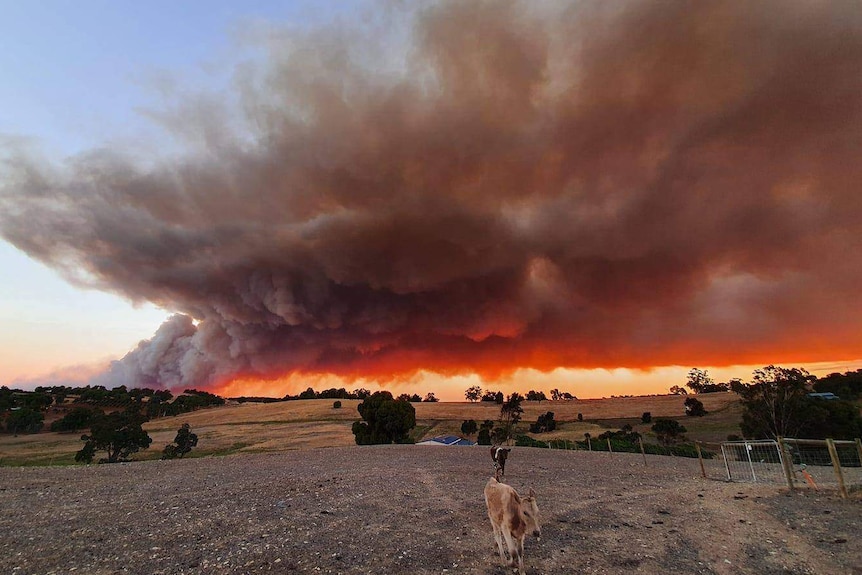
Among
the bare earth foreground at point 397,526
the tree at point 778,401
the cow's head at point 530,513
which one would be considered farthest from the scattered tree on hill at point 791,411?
the cow's head at point 530,513

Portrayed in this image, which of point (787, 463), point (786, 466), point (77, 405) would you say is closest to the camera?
point (786, 466)

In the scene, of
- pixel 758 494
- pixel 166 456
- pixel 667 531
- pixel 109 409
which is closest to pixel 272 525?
pixel 667 531

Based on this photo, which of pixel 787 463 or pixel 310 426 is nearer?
pixel 787 463

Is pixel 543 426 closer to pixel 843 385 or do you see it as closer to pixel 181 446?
pixel 843 385

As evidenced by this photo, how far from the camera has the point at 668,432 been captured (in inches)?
3255

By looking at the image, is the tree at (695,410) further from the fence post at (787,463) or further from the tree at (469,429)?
the fence post at (787,463)

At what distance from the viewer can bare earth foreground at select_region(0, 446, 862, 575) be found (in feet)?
37.8

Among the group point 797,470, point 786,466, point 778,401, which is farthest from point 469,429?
point 786,466

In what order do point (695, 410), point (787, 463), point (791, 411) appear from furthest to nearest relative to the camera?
1. point (695, 410)
2. point (791, 411)
3. point (787, 463)

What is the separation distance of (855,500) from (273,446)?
6857 cm

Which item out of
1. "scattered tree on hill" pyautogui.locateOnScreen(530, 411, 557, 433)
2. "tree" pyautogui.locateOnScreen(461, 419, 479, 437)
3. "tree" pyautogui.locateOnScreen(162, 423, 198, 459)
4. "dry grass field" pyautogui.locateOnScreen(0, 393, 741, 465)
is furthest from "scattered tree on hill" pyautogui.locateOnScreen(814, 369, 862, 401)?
"tree" pyautogui.locateOnScreen(162, 423, 198, 459)

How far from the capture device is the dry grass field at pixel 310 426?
71375 millimetres

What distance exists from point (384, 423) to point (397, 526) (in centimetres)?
5490

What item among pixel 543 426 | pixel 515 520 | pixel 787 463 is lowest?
pixel 543 426
